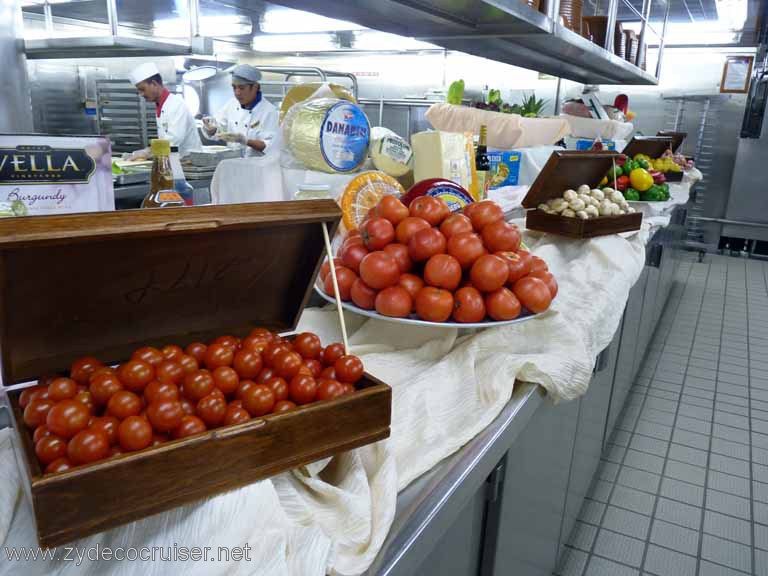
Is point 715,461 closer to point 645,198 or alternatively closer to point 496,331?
point 645,198

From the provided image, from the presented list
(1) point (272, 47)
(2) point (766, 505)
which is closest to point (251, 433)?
(2) point (766, 505)

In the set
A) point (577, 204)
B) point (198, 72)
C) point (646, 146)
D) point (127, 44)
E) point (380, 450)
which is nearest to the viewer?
point (380, 450)

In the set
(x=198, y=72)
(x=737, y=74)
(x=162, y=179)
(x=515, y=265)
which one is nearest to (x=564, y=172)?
(x=515, y=265)

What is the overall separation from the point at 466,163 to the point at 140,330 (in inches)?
58.4

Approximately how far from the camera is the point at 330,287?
142 centimetres

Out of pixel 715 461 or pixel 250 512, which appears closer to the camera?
pixel 250 512

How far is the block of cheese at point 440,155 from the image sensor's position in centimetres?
196

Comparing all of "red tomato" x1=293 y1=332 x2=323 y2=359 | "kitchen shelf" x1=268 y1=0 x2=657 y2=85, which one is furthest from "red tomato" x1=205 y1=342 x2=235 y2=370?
"kitchen shelf" x1=268 y1=0 x2=657 y2=85

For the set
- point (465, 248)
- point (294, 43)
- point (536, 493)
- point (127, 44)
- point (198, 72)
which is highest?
point (294, 43)

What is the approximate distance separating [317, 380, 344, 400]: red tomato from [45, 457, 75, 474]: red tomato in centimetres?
31

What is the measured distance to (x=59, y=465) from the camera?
64cm

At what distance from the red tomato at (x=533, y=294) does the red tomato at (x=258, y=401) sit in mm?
789

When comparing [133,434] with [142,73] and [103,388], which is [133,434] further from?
[142,73]

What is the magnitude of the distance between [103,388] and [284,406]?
217 millimetres
